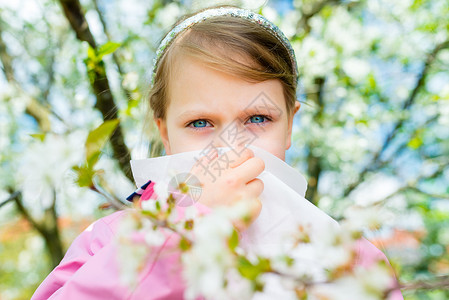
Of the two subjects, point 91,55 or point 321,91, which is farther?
point 321,91

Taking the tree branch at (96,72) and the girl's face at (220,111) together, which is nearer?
the girl's face at (220,111)

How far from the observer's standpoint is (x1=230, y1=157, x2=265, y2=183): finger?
783 millimetres

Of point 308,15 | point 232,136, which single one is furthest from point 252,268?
point 308,15

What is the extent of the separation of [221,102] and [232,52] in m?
0.18

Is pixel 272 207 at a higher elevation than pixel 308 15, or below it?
higher

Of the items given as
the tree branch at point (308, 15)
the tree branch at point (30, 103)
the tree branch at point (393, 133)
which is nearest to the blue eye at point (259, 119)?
the tree branch at point (30, 103)

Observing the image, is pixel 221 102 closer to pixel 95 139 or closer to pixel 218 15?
pixel 218 15

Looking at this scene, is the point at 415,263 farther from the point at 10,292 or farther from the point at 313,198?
the point at 10,292

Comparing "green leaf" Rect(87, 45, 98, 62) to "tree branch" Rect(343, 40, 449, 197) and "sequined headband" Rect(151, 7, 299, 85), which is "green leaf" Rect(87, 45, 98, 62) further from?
"tree branch" Rect(343, 40, 449, 197)

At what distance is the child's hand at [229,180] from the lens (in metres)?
0.75

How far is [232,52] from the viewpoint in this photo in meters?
1.08

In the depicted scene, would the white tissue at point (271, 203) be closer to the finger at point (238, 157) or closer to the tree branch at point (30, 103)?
the finger at point (238, 157)

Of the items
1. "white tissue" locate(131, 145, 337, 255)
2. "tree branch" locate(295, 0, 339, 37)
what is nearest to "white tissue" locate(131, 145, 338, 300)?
"white tissue" locate(131, 145, 337, 255)

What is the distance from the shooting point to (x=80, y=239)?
1.06m
